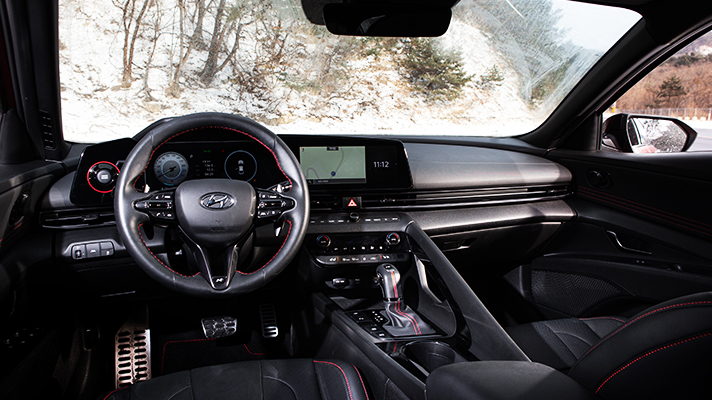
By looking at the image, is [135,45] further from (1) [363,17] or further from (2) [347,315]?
(2) [347,315]

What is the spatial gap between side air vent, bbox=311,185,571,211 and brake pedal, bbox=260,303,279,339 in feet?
2.27

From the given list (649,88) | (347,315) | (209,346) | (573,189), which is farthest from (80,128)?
(649,88)

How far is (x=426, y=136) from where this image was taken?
300 centimetres

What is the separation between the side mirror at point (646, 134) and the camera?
242 cm

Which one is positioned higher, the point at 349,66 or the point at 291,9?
the point at 291,9

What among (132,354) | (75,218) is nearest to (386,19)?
(75,218)

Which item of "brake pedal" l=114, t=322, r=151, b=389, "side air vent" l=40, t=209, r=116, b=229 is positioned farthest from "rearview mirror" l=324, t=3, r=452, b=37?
"brake pedal" l=114, t=322, r=151, b=389

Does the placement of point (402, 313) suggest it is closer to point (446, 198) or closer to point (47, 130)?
point (446, 198)

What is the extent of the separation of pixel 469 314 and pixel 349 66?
1.95 metres

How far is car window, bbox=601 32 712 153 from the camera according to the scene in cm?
222

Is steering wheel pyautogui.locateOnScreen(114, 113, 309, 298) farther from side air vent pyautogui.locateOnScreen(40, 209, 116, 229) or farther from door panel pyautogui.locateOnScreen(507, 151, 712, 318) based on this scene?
door panel pyautogui.locateOnScreen(507, 151, 712, 318)

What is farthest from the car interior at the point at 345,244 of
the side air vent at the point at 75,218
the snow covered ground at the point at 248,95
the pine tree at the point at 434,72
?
the pine tree at the point at 434,72

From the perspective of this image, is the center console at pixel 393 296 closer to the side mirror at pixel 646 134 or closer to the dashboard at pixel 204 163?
the dashboard at pixel 204 163

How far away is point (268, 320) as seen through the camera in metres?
2.44
